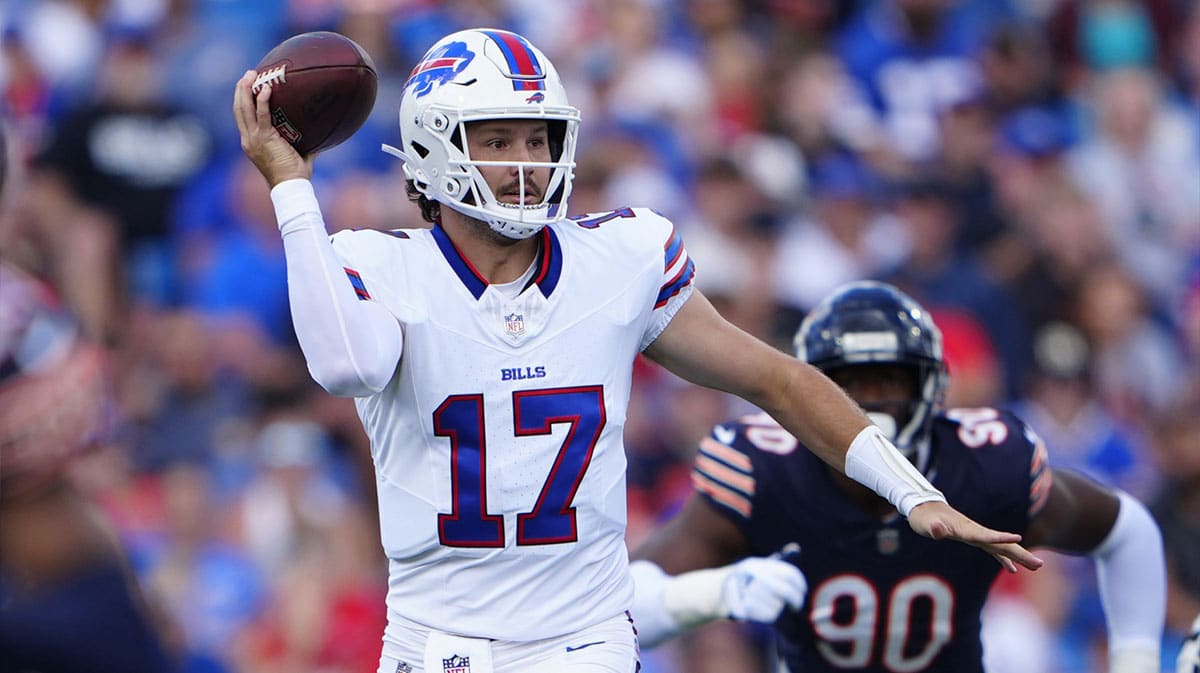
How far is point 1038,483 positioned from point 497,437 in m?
1.75

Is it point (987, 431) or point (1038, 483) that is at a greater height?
point (987, 431)

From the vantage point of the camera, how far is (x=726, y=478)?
4977 mm

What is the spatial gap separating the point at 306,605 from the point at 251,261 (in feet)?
6.29

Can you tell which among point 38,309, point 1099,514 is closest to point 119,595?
point 38,309

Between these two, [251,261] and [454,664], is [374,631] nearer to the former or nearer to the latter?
[251,261]

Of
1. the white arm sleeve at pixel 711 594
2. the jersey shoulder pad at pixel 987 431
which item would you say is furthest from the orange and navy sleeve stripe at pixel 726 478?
the jersey shoulder pad at pixel 987 431

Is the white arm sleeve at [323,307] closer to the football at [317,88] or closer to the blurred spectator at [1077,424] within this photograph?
the football at [317,88]

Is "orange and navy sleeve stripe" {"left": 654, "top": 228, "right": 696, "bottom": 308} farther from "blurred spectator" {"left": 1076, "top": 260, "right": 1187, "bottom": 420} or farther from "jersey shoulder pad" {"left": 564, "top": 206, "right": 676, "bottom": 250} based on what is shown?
"blurred spectator" {"left": 1076, "top": 260, "right": 1187, "bottom": 420}

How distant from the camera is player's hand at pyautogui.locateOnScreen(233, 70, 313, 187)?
3689mm

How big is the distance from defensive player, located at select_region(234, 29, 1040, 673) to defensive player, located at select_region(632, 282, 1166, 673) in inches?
32.1

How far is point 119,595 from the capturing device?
3.12m

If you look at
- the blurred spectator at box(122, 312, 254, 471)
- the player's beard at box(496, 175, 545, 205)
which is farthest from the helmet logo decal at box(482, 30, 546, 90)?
the blurred spectator at box(122, 312, 254, 471)

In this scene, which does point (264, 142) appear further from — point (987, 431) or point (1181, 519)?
point (1181, 519)

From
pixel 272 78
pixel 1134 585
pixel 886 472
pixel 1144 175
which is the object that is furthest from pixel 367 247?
pixel 1144 175
